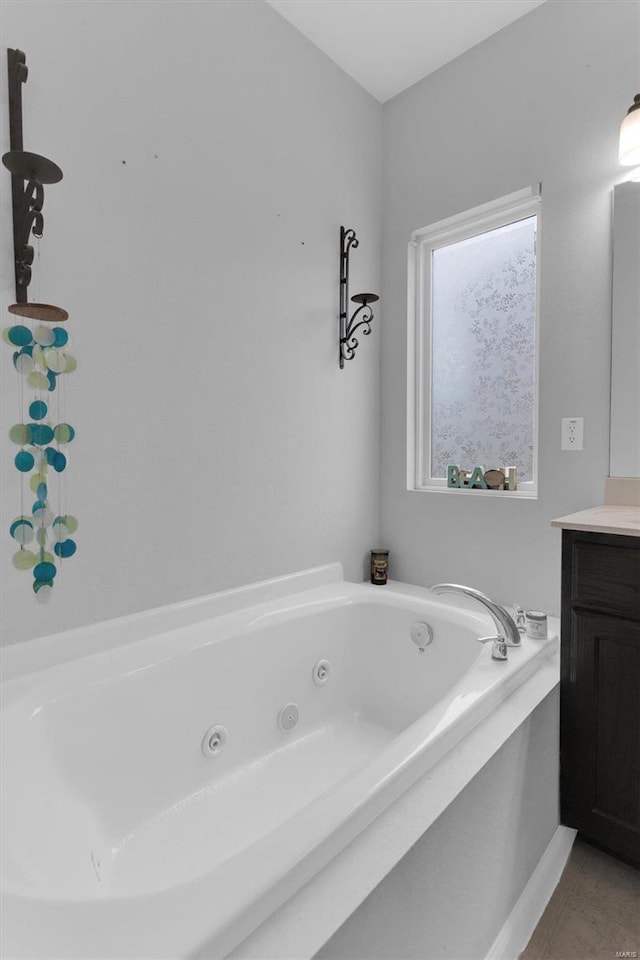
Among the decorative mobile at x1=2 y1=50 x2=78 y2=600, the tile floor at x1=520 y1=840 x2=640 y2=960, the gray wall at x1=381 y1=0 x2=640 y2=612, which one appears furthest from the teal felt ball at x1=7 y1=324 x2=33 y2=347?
the tile floor at x1=520 y1=840 x2=640 y2=960

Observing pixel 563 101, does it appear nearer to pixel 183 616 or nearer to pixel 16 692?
pixel 183 616

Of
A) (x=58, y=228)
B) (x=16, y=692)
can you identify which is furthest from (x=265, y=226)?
(x=16, y=692)

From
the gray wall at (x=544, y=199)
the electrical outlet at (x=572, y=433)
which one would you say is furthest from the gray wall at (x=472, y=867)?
the electrical outlet at (x=572, y=433)

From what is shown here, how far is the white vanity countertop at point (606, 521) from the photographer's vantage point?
1233 millimetres

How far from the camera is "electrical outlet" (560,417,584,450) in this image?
1.73 metres

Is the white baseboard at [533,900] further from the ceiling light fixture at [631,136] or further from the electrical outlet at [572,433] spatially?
the ceiling light fixture at [631,136]

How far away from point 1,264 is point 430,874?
1.53 metres

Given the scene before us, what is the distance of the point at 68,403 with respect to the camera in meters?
1.31

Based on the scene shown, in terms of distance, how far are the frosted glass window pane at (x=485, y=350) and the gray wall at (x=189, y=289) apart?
1.32ft

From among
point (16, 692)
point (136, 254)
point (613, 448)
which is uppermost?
point (136, 254)

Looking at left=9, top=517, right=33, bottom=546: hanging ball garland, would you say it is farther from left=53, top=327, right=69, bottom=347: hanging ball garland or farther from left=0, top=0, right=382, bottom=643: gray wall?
left=53, top=327, right=69, bottom=347: hanging ball garland

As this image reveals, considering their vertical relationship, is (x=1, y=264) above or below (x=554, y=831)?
above

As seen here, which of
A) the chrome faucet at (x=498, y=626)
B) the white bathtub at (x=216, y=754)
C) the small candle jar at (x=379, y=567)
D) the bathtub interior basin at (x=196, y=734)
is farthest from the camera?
the small candle jar at (x=379, y=567)

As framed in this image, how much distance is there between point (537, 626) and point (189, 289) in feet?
4.90
